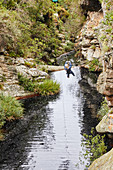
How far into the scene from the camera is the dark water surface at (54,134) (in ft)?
19.8

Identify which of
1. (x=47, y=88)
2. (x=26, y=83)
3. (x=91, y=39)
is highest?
(x=91, y=39)

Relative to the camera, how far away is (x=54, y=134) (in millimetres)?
7996

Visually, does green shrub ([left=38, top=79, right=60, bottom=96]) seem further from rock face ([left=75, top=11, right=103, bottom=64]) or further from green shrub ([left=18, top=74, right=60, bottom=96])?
rock face ([left=75, top=11, right=103, bottom=64])

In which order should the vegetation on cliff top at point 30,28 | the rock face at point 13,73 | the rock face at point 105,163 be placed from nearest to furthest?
the rock face at point 105,163 < the rock face at point 13,73 < the vegetation on cliff top at point 30,28

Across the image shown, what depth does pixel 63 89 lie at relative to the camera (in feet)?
51.5

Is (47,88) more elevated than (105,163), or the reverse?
(47,88)

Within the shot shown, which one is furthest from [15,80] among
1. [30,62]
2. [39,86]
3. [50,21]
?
[50,21]

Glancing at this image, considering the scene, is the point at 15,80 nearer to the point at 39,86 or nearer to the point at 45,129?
the point at 39,86

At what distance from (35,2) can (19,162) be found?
788 inches

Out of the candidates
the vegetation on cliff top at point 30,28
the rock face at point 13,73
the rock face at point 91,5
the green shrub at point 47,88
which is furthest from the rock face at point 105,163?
the rock face at point 91,5

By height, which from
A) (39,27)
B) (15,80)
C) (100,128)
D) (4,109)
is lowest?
(100,128)

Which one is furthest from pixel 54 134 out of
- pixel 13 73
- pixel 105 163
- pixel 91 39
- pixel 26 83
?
pixel 91 39

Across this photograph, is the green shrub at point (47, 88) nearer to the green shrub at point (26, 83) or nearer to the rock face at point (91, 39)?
the green shrub at point (26, 83)

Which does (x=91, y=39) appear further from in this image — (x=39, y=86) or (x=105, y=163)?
(x=105, y=163)
